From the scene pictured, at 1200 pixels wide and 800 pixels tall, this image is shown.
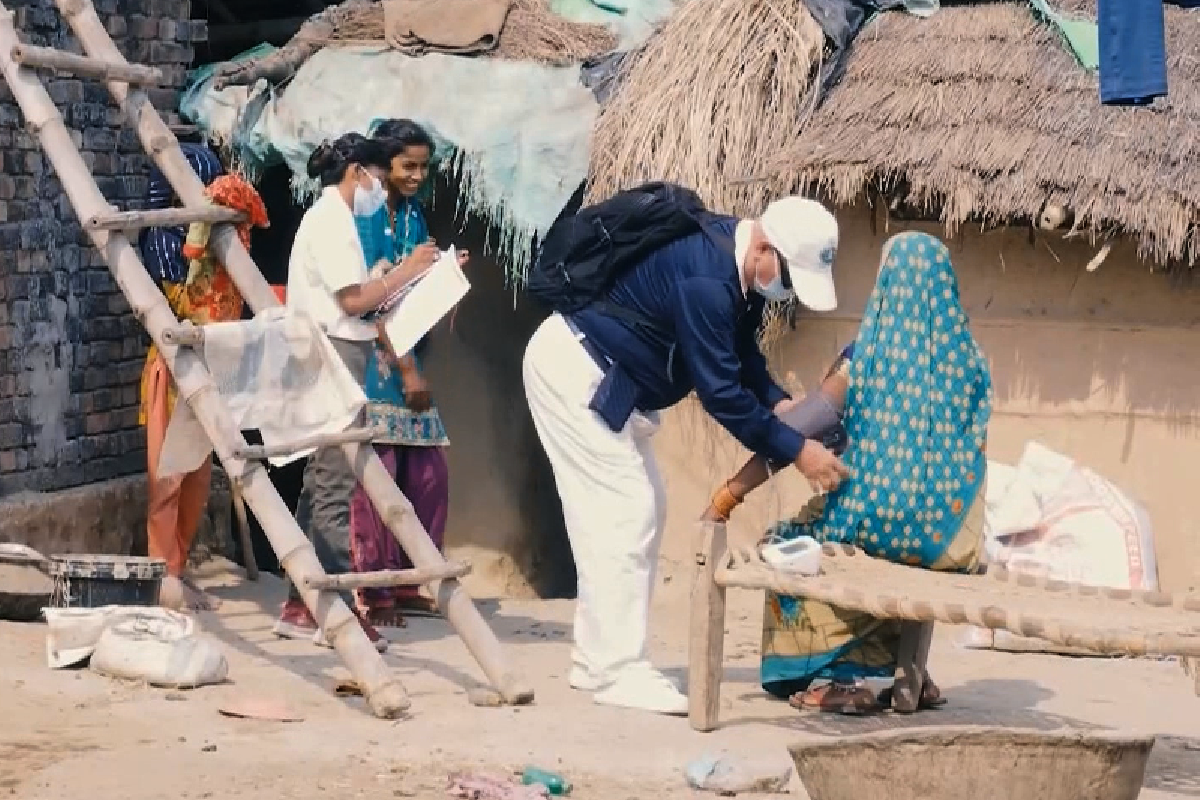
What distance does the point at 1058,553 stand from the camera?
9.23 meters

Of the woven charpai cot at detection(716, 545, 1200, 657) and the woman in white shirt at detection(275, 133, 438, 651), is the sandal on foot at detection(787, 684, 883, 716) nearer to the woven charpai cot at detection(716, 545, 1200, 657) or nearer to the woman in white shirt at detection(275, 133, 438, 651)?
the woven charpai cot at detection(716, 545, 1200, 657)

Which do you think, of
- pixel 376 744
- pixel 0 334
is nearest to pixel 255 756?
pixel 376 744

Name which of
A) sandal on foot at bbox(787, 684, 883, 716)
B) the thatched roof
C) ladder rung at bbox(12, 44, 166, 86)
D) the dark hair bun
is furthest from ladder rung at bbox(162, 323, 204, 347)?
the thatched roof

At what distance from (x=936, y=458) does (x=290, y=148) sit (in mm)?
3940

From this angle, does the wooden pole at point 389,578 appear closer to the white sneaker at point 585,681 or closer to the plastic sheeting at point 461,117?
the white sneaker at point 585,681

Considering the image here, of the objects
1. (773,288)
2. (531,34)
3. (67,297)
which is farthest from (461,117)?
(773,288)

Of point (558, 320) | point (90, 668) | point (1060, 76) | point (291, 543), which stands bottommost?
point (90, 668)

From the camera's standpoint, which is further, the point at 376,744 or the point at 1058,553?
the point at 1058,553

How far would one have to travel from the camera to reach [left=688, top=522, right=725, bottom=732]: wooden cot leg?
6.81 m

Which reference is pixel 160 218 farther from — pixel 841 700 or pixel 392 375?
pixel 841 700

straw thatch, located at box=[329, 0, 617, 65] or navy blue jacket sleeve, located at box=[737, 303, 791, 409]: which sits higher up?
straw thatch, located at box=[329, 0, 617, 65]

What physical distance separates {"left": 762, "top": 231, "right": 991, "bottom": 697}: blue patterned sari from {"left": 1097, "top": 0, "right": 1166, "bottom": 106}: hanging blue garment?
3.67 ft

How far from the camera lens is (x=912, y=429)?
6926 mm

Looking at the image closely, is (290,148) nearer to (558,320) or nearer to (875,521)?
(558,320)
